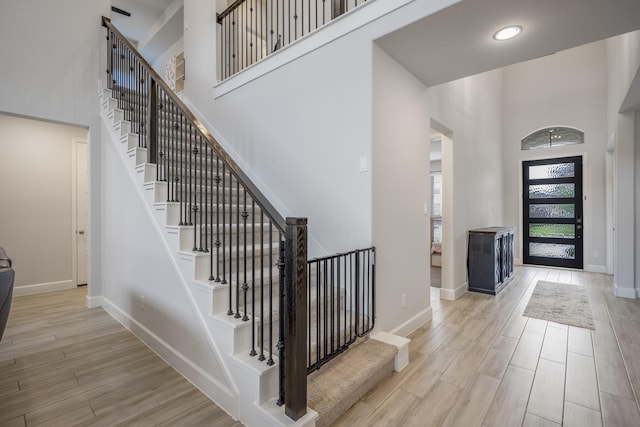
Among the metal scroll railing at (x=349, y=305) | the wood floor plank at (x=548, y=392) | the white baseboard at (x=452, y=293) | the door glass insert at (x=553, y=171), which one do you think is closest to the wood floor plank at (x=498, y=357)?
the wood floor plank at (x=548, y=392)

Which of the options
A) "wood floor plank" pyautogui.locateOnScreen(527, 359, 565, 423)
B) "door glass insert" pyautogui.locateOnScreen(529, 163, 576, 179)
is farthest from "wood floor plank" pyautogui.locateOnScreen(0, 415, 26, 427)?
"door glass insert" pyautogui.locateOnScreen(529, 163, 576, 179)

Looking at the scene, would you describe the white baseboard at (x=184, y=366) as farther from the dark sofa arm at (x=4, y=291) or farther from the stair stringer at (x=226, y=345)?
the dark sofa arm at (x=4, y=291)

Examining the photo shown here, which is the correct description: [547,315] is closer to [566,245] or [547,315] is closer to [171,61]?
[566,245]

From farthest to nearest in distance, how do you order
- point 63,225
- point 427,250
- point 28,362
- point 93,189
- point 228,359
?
point 63,225 < point 93,189 < point 427,250 < point 28,362 < point 228,359

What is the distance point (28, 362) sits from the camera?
243 cm

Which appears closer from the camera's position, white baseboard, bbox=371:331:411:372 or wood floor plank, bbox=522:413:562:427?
wood floor plank, bbox=522:413:562:427

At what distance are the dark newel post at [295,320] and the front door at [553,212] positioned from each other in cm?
668

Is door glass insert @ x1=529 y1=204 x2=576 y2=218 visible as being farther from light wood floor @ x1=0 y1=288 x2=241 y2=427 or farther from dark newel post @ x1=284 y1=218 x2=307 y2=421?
light wood floor @ x1=0 y1=288 x2=241 y2=427

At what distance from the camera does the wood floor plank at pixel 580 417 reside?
68.3 inches

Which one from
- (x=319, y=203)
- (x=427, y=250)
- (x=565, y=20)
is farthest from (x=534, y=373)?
(x=565, y=20)

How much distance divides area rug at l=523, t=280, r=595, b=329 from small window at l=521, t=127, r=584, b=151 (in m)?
3.02

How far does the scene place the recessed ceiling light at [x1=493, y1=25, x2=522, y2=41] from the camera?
2.27 m

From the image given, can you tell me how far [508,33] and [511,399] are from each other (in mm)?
2611

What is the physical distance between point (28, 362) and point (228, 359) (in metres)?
1.87
